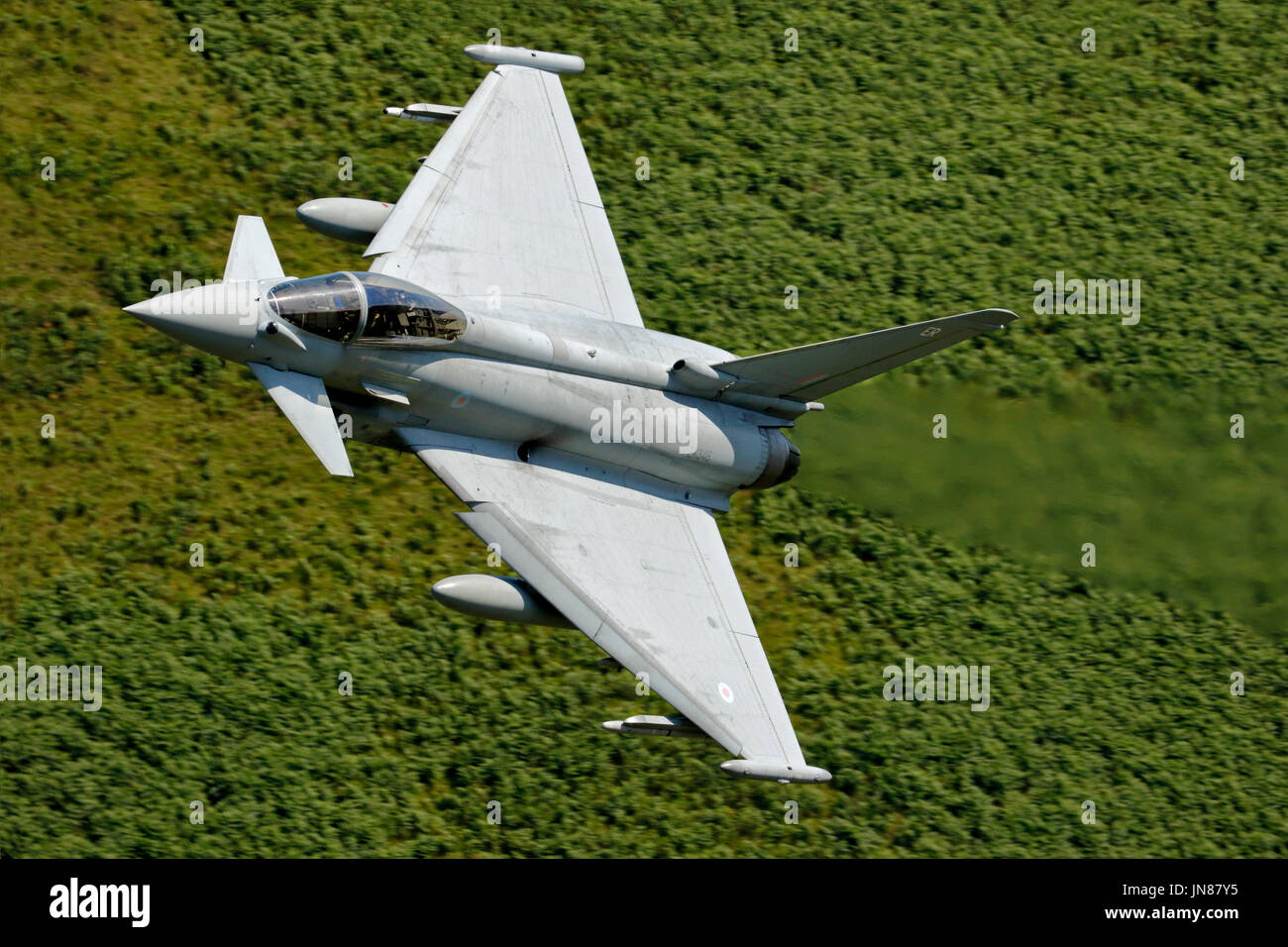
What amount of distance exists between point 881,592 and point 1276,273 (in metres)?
9.69

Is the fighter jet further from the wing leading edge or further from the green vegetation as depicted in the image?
the green vegetation

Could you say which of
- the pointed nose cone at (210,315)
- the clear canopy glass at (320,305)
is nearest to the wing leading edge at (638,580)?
the clear canopy glass at (320,305)

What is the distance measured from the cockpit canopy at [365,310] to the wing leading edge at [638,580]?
1.37 metres

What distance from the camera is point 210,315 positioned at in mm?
17312

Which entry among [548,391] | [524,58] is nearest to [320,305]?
[548,391]

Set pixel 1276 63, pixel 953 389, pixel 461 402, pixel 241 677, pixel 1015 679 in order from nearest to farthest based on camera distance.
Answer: pixel 461 402 → pixel 241 677 → pixel 1015 679 → pixel 953 389 → pixel 1276 63

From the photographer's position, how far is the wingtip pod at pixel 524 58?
22.4 metres

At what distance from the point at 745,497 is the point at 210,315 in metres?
9.22

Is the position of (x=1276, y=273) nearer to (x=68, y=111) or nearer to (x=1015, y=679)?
(x=1015, y=679)

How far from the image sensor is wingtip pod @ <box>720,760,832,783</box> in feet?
57.1

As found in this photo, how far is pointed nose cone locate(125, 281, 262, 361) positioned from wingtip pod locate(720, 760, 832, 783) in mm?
7459
